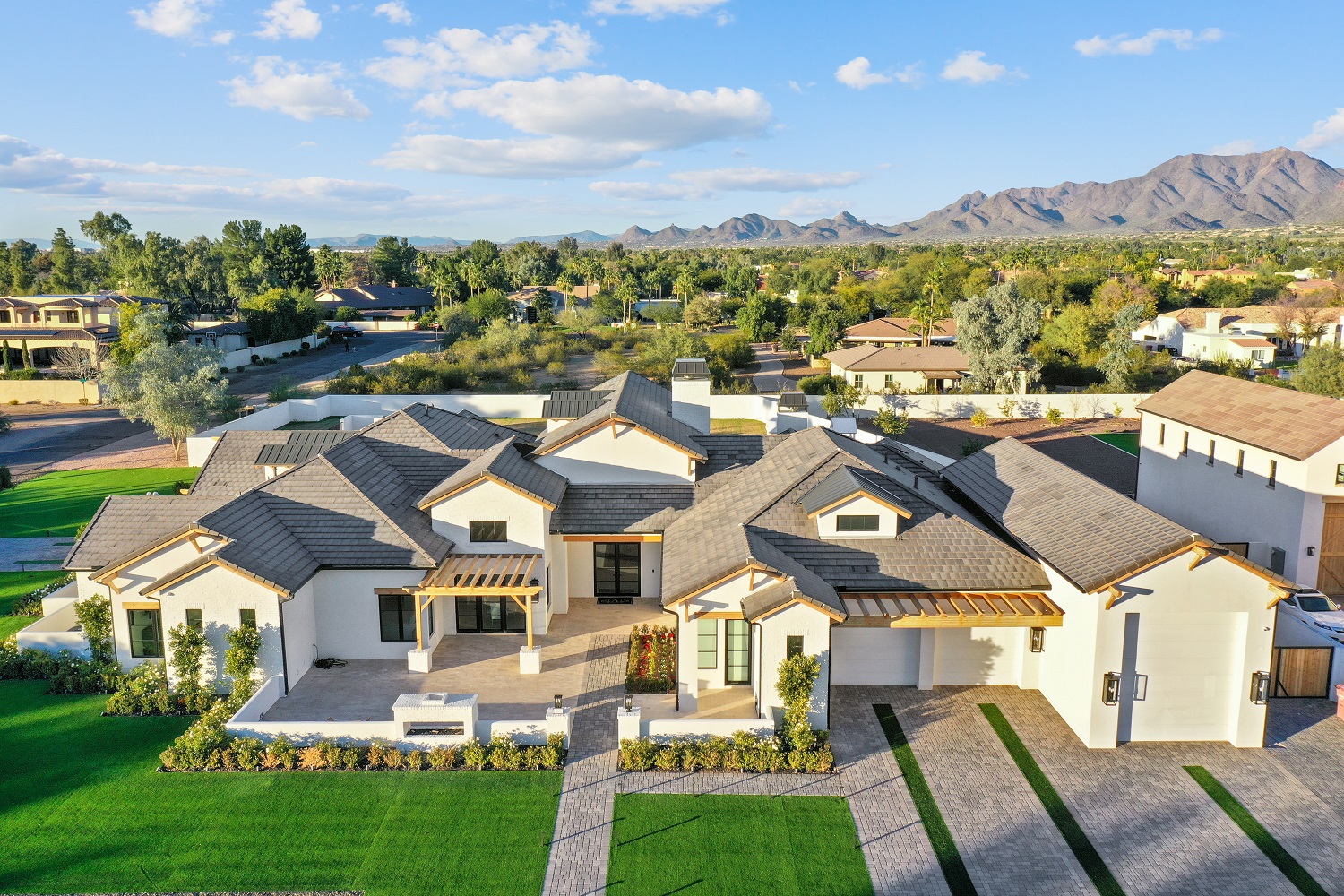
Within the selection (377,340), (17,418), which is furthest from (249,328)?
(17,418)

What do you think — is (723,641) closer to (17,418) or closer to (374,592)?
(374,592)

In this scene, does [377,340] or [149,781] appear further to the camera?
[377,340]

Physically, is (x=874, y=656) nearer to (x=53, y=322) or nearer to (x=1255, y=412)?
(x=1255, y=412)

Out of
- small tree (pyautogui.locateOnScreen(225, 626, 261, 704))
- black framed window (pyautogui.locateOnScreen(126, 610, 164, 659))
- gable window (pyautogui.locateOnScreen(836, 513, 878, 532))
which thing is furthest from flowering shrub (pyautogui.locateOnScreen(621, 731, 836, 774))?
black framed window (pyautogui.locateOnScreen(126, 610, 164, 659))

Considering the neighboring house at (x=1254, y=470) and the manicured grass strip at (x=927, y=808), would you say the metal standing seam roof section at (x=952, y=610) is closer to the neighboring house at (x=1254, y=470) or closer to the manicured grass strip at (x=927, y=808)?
the manicured grass strip at (x=927, y=808)

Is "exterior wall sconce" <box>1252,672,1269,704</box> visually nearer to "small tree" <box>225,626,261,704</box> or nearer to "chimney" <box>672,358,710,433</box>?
"chimney" <box>672,358,710,433</box>
